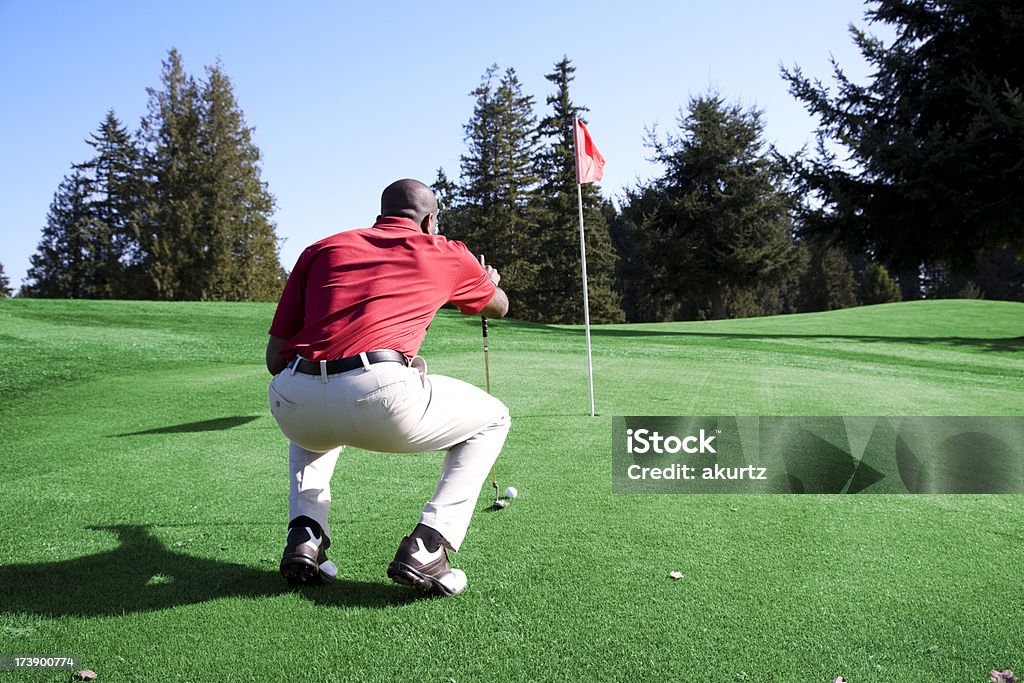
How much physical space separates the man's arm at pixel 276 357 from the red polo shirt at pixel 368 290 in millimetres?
30

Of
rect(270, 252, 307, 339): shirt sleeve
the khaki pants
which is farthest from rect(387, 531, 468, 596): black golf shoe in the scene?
rect(270, 252, 307, 339): shirt sleeve

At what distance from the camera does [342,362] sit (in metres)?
3.02

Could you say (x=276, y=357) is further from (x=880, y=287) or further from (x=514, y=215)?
(x=880, y=287)

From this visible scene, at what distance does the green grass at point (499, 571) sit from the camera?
8.80 feet

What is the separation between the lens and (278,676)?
257 cm

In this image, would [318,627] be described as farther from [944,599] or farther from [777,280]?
[777,280]

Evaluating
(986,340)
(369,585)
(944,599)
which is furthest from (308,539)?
(986,340)

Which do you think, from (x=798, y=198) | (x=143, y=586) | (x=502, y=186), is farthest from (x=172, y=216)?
(x=143, y=586)

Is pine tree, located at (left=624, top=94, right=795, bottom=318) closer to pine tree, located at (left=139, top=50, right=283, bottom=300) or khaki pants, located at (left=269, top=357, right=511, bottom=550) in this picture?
pine tree, located at (left=139, top=50, right=283, bottom=300)

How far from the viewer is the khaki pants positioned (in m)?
3.02

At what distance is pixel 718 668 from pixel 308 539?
173 centimetres

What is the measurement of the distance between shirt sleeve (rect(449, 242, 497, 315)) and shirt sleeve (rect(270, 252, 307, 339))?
664mm

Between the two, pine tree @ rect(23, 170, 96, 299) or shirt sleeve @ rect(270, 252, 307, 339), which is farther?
pine tree @ rect(23, 170, 96, 299)

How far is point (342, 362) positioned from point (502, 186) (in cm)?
4629
